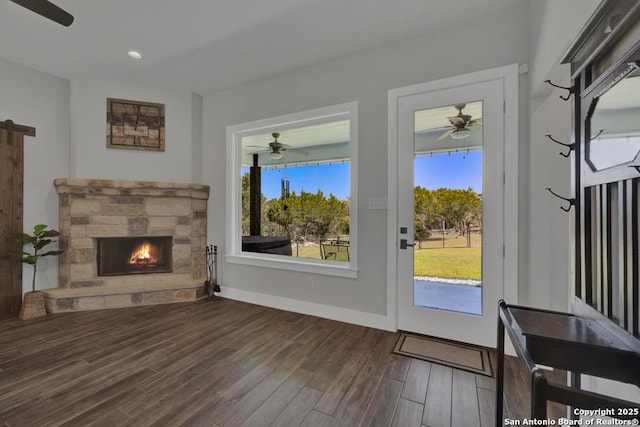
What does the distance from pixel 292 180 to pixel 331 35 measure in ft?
5.49

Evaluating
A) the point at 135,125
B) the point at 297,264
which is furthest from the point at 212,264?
the point at 135,125

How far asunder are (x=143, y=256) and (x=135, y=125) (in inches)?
69.7

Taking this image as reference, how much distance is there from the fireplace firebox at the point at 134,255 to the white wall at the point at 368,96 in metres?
0.97

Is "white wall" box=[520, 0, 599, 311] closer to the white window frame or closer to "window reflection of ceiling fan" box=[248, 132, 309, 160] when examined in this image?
the white window frame

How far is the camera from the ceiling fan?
184 centimetres

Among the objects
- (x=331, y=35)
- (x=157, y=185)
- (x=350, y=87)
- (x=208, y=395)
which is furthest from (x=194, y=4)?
(x=208, y=395)

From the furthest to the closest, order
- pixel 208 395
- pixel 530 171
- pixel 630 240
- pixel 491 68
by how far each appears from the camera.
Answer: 1. pixel 491 68
2. pixel 530 171
3. pixel 208 395
4. pixel 630 240

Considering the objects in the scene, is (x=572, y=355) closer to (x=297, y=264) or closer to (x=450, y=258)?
(x=450, y=258)

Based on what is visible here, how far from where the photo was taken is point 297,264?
3.33 metres

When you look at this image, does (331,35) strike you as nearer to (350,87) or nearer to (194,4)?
(350,87)

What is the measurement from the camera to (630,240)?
0.97m

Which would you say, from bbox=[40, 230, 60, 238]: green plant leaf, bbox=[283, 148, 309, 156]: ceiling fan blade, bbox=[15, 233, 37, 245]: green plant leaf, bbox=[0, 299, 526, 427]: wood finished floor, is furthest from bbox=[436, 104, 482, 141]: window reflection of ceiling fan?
bbox=[15, 233, 37, 245]: green plant leaf

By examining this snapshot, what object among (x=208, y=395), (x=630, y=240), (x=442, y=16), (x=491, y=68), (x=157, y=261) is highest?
(x=442, y=16)

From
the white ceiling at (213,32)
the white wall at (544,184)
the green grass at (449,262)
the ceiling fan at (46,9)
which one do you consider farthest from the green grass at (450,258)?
the ceiling fan at (46,9)
